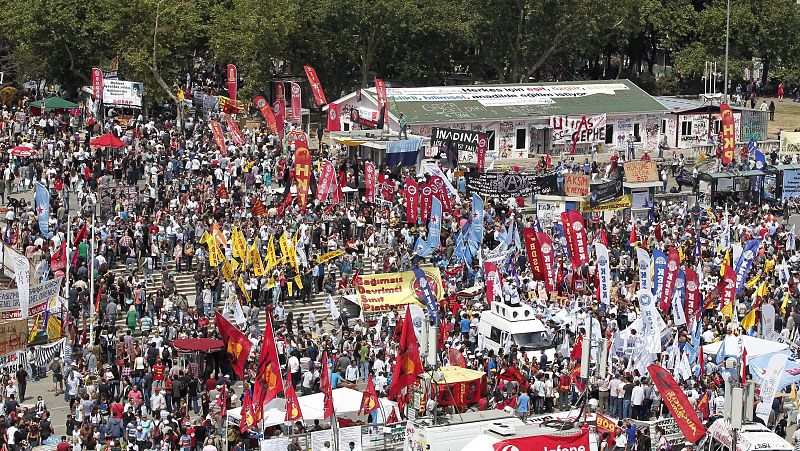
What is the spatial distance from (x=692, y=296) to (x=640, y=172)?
641 inches

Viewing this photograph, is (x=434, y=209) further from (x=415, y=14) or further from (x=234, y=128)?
(x=415, y=14)

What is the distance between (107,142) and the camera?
2306 inches

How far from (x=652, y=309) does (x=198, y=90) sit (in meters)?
47.7

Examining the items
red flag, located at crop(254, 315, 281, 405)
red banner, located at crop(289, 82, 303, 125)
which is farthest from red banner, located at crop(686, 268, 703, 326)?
red banner, located at crop(289, 82, 303, 125)

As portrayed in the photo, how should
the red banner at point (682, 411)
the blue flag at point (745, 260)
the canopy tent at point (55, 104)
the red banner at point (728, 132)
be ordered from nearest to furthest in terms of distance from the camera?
the red banner at point (682, 411) → the blue flag at point (745, 260) → the red banner at point (728, 132) → the canopy tent at point (55, 104)

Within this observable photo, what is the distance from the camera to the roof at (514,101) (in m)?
69.6

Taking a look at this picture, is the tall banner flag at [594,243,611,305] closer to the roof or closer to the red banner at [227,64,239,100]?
the roof

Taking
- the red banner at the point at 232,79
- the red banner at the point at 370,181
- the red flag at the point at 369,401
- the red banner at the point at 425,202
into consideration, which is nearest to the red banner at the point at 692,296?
the red flag at the point at 369,401

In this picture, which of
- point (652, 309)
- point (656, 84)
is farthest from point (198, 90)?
point (652, 309)

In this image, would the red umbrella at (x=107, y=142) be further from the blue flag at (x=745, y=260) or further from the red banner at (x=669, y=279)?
the blue flag at (x=745, y=260)

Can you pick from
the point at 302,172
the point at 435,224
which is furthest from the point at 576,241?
the point at 302,172

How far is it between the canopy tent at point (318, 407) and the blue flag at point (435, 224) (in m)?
13.4

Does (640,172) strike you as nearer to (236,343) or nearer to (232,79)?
(232,79)

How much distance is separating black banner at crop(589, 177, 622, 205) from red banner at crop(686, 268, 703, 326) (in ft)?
42.0
